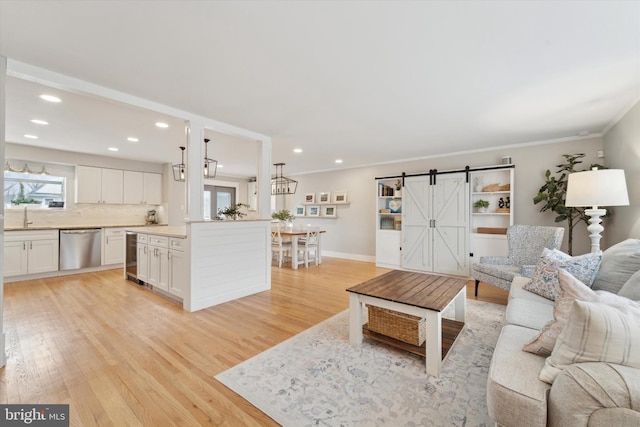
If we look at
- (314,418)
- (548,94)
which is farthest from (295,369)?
(548,94)

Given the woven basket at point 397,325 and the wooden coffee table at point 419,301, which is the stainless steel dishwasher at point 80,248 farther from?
the woven basket at point 397,325

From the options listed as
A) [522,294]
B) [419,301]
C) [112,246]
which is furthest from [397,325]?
[112,246]

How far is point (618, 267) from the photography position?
6.53 ft

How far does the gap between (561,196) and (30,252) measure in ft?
28.3

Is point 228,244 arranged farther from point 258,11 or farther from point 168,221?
point 168,221

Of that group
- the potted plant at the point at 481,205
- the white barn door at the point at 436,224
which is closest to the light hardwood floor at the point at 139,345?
the white barn door at the point at 436,224

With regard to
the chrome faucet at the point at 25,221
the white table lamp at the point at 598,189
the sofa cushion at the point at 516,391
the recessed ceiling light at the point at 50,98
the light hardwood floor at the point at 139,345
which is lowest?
the light hardwood floor at the point at 139,345

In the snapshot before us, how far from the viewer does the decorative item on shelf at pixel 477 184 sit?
16.5 feet

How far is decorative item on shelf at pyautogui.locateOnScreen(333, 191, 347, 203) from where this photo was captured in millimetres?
7098

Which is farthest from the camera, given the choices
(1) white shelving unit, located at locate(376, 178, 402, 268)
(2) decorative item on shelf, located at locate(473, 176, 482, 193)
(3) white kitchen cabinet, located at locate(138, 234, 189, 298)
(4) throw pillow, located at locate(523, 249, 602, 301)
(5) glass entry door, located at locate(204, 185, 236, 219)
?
(5) glass entry door, located at locate(204, 185, 236, 219)

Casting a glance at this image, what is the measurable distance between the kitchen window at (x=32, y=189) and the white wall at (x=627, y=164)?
8919mm

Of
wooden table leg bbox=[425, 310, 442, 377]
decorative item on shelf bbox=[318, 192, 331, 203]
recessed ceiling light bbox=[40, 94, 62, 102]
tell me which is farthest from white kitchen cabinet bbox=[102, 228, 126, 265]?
wooden table leg bbox=[425, 310, 442, 377]

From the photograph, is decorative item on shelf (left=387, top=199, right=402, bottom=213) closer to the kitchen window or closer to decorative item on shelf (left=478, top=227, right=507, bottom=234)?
decorative item on shelf (left=478, top=227, right=507, bottom=234)

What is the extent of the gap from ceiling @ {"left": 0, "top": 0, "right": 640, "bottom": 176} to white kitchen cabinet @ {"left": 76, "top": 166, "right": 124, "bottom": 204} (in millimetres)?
1588
